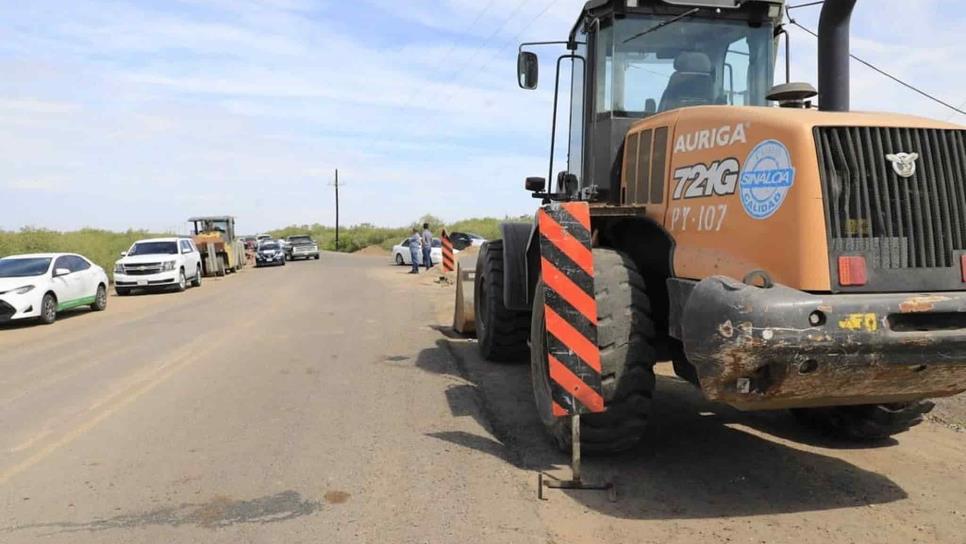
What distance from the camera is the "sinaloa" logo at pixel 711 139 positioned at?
4090 mm

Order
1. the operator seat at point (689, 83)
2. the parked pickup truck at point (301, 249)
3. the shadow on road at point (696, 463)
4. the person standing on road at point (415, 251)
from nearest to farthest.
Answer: the shadow on road at point (696, 463)
the operator seat at point (689, 83)
the person standing on road at point (415, 251)
the parked pickup truck at point (301, 249)

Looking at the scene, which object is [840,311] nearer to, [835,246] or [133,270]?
[835,246]

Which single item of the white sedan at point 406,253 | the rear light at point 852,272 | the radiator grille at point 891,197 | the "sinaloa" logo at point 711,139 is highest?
the "sinaloa" logo at point 711,139

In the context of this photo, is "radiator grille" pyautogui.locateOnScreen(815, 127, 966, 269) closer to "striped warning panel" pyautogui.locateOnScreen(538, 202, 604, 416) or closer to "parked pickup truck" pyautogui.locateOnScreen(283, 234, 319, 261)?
"striped warning panel" pyautogui.locateOnScreen(538, 202, 604, 416)

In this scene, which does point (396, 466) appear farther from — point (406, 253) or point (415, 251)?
point (406, 253)

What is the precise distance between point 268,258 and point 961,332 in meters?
37.9

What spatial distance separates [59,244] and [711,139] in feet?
119

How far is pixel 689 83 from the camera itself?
227 inches

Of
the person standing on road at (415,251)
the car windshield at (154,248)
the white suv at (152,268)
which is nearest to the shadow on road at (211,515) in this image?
the white suv at (152,268)

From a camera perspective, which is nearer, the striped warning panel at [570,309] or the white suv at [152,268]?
the striped warning panel at [570,309]

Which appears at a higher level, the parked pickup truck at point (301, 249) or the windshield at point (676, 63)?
the windshield at point (676, 63)

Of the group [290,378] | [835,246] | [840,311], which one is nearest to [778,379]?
[840,311]

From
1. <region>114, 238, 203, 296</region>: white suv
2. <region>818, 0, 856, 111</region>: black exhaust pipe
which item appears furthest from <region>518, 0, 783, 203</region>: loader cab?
<region>114, 238, 203, 296</region>: white suv

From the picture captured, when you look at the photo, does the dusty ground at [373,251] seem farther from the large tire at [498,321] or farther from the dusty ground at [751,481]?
the dusty ground at [751,481]
